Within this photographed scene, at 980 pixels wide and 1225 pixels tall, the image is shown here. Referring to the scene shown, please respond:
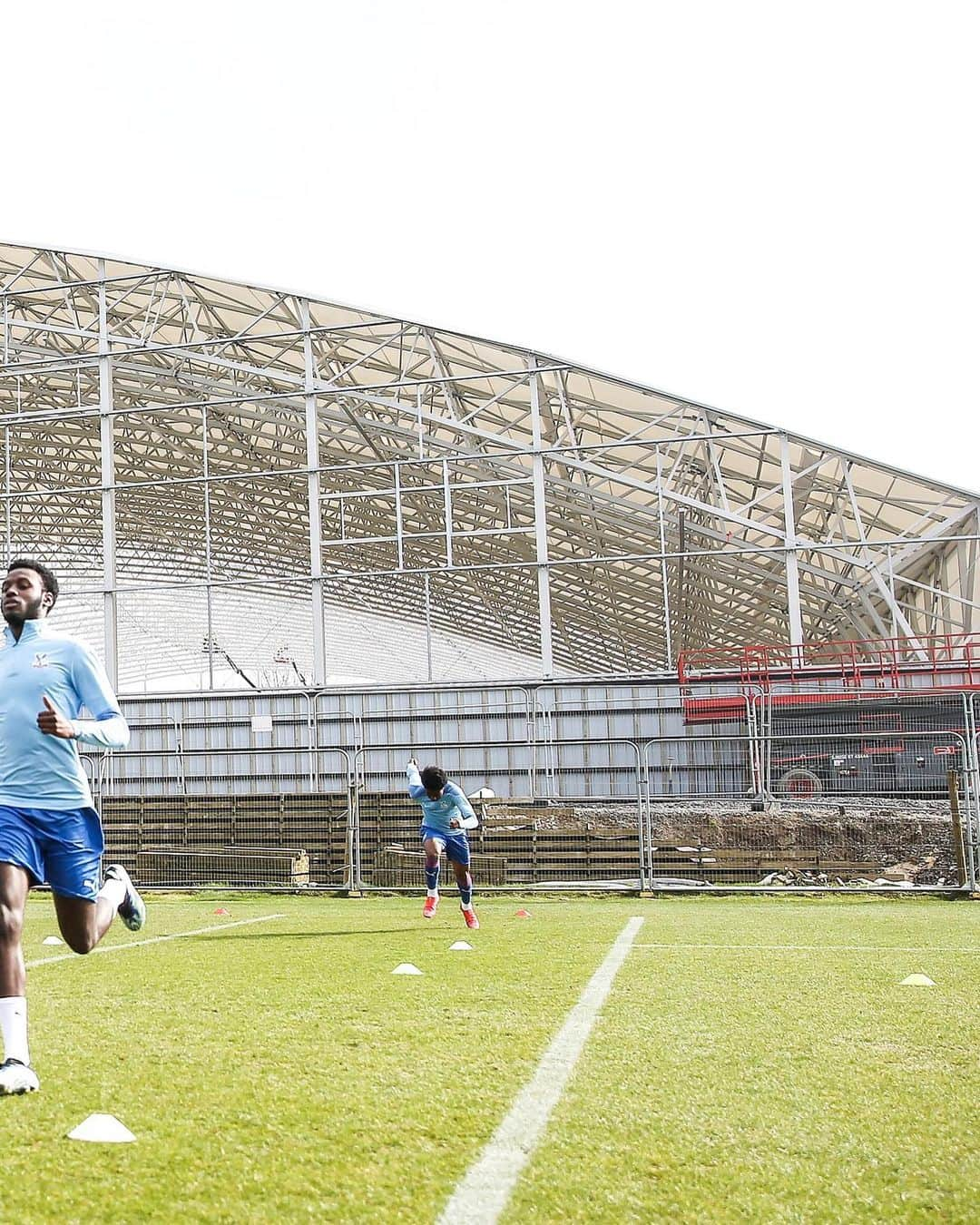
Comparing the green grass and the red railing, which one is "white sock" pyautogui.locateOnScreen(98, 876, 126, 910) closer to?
the green grass

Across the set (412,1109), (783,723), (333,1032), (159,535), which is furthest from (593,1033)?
(159,535)

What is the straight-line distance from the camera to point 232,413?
103 ft

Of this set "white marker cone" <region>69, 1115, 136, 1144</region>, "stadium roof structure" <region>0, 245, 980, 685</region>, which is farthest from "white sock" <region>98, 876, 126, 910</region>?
"stadium roof structure" <region>0, 245, 980, 685</region>

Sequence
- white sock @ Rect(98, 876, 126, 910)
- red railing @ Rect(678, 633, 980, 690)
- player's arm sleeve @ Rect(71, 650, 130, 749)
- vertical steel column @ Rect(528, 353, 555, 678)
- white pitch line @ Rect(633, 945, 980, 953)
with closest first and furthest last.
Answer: player's arm sleeve @ Rect(71, 650, 130, 749)
white sock @ Rect(98, 876, 126, 910)
white pitch line @ Rect(633, 945, 980, 953)
red railing @ Rect(678, 633, 980, 690)
vertical steel column @ Rect(528, 353, 555, 678)

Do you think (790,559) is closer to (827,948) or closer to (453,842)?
(453,842)

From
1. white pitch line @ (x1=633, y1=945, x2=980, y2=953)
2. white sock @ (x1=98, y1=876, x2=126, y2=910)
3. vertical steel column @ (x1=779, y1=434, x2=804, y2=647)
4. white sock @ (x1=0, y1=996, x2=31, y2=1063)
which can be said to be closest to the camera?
white sock @ (x1=0, y1=996, x2=31, y2=1063)

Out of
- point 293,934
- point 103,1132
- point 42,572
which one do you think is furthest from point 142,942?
point 103,1132

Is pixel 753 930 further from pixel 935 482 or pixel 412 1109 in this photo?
pixel 935 482

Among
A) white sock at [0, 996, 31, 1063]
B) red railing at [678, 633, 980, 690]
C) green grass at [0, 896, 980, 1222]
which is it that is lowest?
green grass at [0, 896, 980, 1222]

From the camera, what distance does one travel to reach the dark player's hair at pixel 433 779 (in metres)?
11.2

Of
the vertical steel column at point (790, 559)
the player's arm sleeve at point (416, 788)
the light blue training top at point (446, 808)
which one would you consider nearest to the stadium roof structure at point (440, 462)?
the vertical steel column at point (790, 559)

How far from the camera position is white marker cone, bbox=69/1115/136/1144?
333 centimetres

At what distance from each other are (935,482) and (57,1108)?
24.8 meters

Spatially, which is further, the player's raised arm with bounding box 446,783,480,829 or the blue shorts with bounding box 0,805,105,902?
the player's raised arm with bounding box 446,783,480,829
